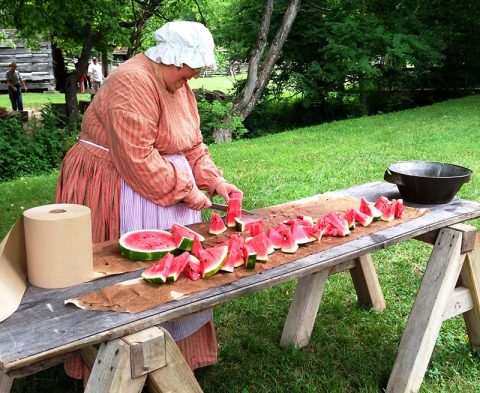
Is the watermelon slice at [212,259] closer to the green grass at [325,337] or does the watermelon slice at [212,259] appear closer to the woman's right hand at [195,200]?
the woman's right hand at [195,200]

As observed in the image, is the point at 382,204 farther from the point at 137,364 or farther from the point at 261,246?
the point at 137,364

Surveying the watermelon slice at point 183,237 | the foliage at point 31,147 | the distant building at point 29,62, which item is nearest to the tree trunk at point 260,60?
the foliage at point 31,147

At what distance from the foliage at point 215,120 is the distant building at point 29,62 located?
14355mm

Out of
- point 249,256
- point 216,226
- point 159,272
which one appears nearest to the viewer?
point 159,272

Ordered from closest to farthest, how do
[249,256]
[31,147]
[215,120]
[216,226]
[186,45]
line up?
[249,256] < [186,45] < [216,226] < [31,147] < [215,120]

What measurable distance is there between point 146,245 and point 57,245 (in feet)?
1.66

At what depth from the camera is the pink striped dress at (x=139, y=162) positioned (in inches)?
106

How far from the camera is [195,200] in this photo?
9.45 feet

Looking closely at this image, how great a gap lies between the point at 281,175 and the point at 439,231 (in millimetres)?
5052

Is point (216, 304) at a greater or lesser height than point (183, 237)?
lesser

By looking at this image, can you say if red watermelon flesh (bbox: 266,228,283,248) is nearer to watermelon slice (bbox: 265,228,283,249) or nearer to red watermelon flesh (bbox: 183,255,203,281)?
watermelon slice (bbox: 265,228,283,249)

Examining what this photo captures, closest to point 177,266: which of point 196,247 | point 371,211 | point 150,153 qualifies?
point 196,247

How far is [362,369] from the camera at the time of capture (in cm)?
346

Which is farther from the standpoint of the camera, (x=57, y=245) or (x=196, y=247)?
(x=196, y=247)
